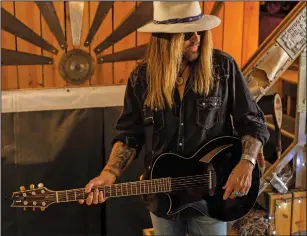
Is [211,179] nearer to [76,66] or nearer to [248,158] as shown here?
[248,158]

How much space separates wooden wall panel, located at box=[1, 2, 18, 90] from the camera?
248cm

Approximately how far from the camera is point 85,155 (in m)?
2.79

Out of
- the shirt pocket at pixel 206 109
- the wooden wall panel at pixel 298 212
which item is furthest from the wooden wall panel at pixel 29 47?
the wooden wall panel at pixel 298 212

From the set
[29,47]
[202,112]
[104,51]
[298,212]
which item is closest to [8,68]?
[29,47]

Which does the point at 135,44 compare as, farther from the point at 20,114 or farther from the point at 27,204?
the point at 27,204

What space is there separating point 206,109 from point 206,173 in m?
0.27

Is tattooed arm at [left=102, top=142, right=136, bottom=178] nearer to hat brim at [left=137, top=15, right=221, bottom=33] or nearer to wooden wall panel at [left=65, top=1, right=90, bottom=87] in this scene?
hat brim at [left=137, top=15, right=221, bottom=33]

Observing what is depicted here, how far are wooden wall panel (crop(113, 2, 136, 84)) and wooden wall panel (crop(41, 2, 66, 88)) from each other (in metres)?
0.28

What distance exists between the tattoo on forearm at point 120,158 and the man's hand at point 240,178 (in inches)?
16.3

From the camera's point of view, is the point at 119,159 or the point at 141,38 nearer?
the point at 119,159

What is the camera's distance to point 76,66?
267cm

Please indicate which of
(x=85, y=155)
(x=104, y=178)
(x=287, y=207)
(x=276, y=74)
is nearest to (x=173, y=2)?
(x=104, y=178)

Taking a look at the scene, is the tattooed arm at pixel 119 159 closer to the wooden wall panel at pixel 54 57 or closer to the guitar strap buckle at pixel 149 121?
the guitar strap buckle at pixel 149 121

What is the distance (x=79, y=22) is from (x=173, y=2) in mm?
709
